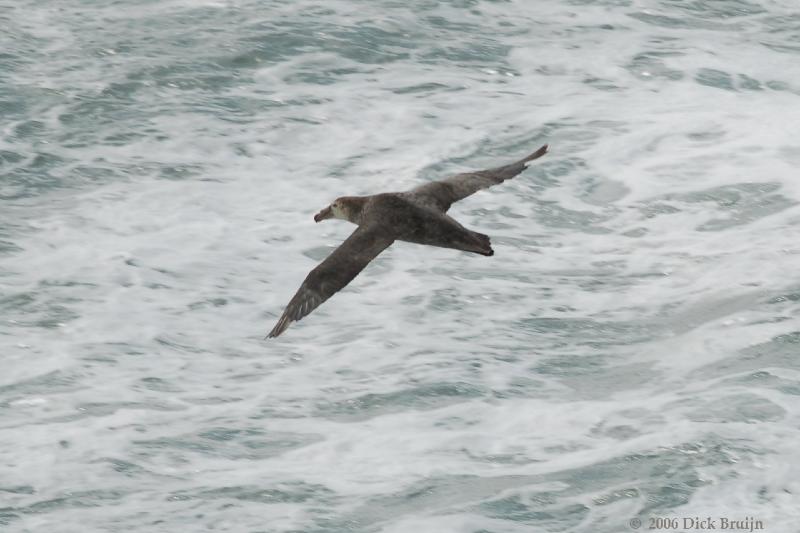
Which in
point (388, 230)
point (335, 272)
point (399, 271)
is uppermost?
point (388, 230)

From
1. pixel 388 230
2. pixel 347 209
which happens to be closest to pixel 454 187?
pixel 347 209

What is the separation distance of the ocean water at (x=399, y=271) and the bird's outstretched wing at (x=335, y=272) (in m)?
2.52

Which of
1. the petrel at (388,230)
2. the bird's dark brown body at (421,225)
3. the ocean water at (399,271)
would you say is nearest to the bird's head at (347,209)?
the petrel at (388,230)

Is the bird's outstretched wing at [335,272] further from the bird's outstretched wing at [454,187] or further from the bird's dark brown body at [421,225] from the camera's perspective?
the bird's outstretched wing at [454,187]

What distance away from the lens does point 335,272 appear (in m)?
11.6

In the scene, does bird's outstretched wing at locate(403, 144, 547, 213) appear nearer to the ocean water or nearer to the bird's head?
the bird's head

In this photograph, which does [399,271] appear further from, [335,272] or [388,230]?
[335,272]

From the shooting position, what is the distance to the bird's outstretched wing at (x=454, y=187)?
41.2 feet

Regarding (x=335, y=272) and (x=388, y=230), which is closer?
(x=335, y=272)

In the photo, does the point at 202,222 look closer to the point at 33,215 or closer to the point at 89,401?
the point at 33,215

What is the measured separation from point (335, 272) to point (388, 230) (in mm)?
677

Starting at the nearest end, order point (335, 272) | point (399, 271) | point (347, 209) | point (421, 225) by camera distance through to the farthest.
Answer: point (335, 272) < point (421, 225) < point (347, 209) < point (399, 271)

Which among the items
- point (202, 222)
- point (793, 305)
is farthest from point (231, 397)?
point (793, 305)

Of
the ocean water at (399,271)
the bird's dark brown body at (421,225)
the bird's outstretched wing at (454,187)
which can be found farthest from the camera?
the ocean water at (399,271)
